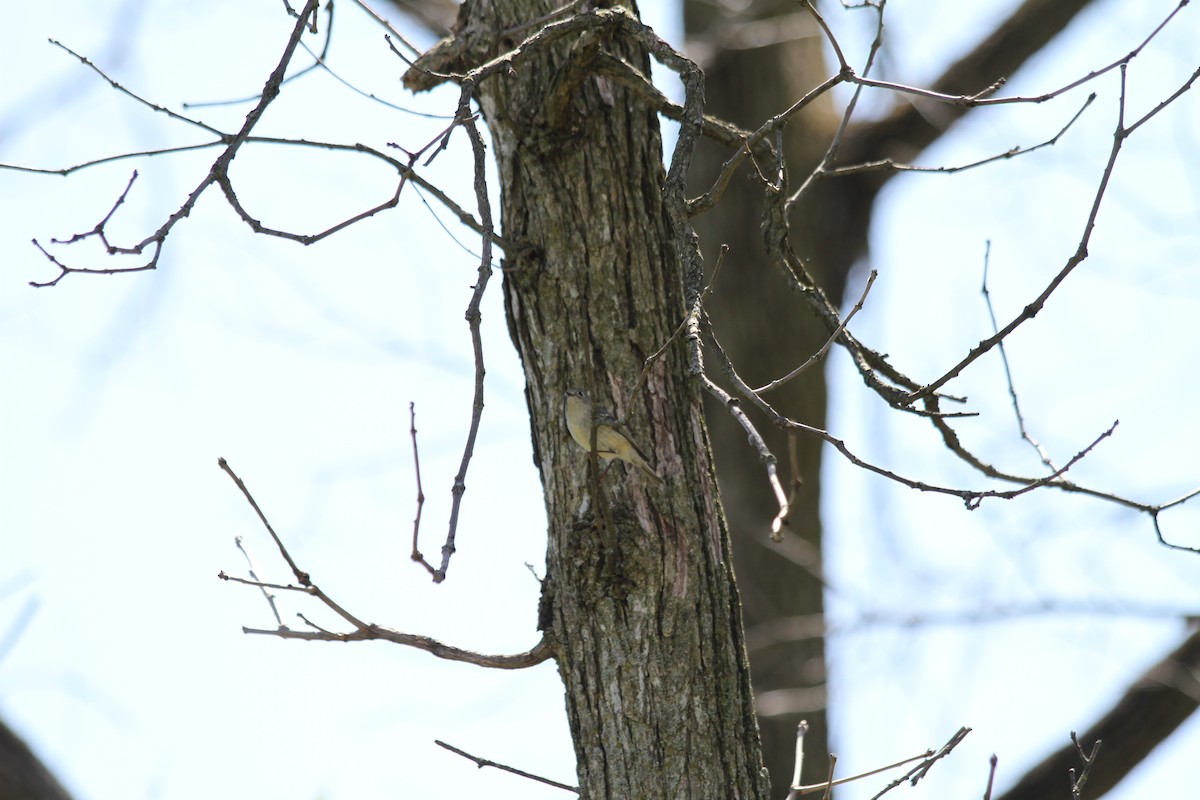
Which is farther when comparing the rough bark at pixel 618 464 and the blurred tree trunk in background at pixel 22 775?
the rough bark at pixel 618 464

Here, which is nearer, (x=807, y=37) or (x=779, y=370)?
(x=779, y=370)

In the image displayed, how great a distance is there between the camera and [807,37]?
6.29m

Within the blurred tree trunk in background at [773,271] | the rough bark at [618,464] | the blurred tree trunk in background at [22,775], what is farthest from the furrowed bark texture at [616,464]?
the blurred tree trunk in background at [773,271]

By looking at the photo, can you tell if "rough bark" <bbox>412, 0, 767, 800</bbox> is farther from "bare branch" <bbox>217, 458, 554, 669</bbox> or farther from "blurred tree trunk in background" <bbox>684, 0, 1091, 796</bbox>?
"blurred tree trunk in background" <bbox>684, 0, 1091, 796</bbox>

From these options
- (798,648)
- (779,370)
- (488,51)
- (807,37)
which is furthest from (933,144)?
(488,51)

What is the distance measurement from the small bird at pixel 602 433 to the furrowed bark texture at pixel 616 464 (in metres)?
0.03

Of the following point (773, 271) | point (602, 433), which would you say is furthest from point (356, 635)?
point (773, 271)

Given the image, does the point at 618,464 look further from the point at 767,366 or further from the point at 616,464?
the point at 767,366

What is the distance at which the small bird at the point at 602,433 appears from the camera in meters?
2.34

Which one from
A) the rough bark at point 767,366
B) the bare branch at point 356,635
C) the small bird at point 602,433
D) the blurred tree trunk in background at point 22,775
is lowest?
the blurred tree trunk in background at point 22,775

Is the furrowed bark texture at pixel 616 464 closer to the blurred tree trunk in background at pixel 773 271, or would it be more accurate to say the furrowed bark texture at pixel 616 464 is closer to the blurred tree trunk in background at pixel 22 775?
the blurred tree trunk in background at pixel 22 775

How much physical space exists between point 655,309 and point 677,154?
1.43 ft

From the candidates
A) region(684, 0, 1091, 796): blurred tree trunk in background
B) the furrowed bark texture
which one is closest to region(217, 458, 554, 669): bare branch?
the furrowed bark texture

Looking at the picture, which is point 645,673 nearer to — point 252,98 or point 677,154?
point 677,154
